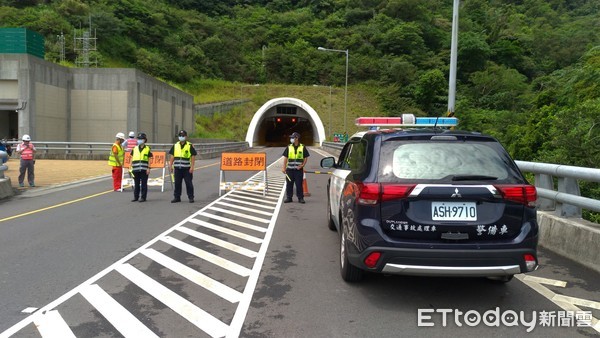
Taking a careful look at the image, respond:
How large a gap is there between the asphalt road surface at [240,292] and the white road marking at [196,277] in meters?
0.01

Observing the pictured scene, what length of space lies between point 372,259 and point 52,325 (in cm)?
304

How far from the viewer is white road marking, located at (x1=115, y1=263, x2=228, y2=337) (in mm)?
4326

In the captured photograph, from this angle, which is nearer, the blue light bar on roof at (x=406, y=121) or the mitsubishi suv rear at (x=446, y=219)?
the mitsubishi suv rear at (x=446, y=219)

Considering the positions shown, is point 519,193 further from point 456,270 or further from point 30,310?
point 30,310

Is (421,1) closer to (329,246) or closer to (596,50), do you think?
(596,50)

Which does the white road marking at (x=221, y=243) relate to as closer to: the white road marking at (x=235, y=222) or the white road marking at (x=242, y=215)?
the white road marking at (x=235, y=222)

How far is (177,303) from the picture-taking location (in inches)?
195

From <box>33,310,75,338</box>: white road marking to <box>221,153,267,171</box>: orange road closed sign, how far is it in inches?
420

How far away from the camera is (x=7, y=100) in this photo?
32219mm

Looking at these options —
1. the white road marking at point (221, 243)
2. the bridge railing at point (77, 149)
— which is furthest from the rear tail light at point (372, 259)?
the bridge railing at point (77, 149)

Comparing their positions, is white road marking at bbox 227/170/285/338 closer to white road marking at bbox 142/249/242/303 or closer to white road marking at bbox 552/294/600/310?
white road marking at bbox 142/249/242/303

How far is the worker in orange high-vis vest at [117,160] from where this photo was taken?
14.6 m

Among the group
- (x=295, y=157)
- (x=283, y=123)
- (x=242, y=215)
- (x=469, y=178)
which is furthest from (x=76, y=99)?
(x=283, y=123)

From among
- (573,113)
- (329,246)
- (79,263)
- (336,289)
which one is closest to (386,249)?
(336,289)
